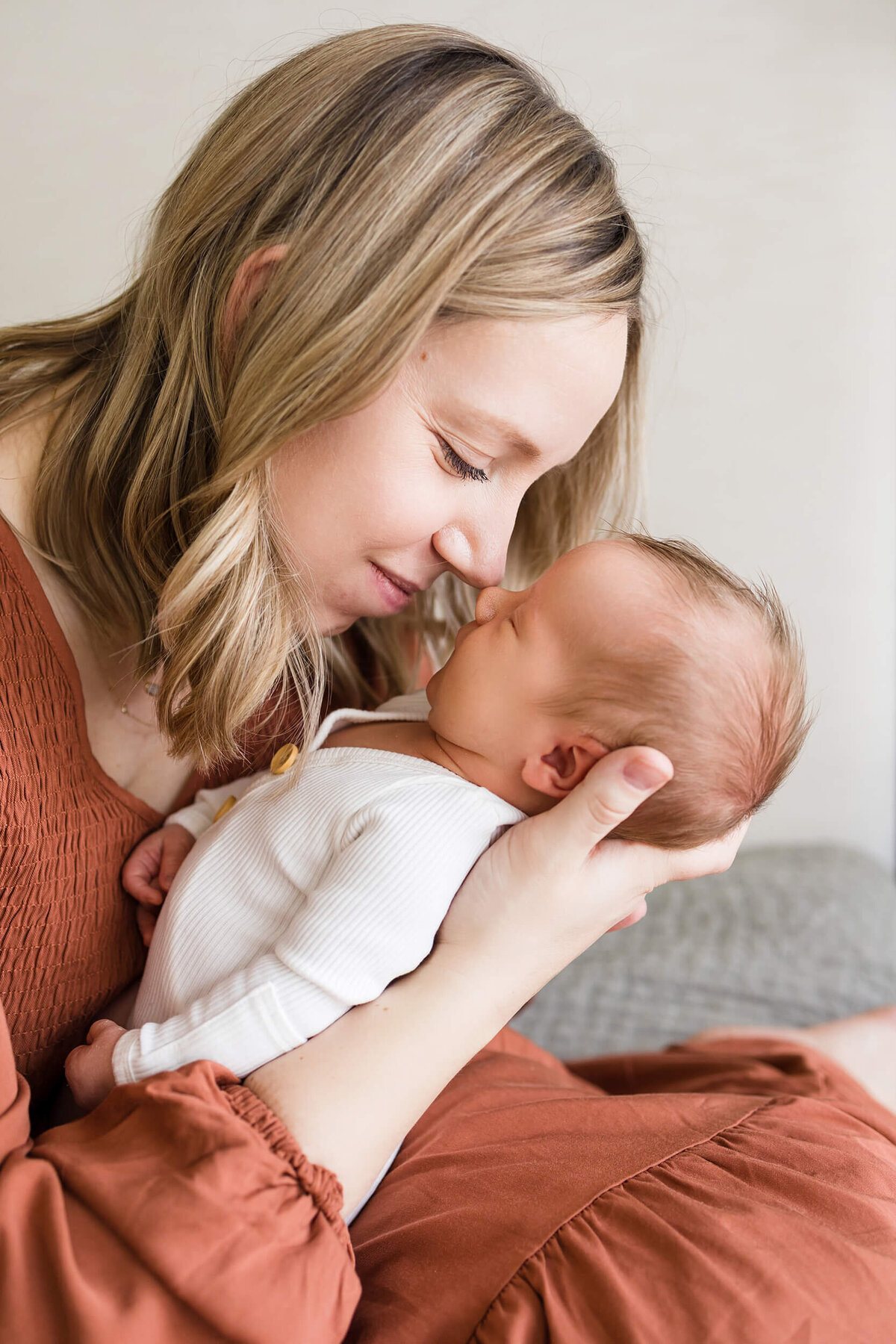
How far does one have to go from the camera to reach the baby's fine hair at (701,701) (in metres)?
0.88

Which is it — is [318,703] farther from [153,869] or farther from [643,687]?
[643,687]

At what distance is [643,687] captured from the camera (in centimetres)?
89

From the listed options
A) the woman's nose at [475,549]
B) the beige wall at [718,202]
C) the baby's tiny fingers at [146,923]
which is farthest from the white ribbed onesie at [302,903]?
the beige wall at [718,202]

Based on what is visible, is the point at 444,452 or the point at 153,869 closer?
the point at 444,452

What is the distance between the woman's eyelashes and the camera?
0.94m

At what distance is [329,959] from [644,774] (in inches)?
12.1

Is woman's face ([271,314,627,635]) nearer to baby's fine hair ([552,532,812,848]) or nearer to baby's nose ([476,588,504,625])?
baby's nose ([476,588,504,625])

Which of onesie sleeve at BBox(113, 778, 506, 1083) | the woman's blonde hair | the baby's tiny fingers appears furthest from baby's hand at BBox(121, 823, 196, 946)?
onesie sleeve at BBox(113, 778, 506, 1083)

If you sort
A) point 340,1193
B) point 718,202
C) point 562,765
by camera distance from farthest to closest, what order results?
point 718,202 < point 562,765 < point 340,1193

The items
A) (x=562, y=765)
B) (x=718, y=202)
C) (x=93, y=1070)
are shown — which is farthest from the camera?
(x=718, y=202)

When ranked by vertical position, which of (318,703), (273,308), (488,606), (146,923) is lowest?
(146,923)

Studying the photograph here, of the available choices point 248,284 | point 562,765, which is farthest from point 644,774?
point 248,284

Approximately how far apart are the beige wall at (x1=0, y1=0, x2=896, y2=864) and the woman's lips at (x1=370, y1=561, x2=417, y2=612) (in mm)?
887

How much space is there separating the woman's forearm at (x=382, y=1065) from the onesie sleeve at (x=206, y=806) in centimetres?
32
